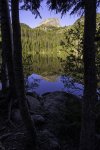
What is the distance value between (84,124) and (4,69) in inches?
293

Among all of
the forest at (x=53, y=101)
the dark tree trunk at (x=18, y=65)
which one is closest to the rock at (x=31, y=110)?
the forest at (x=53, y=101)

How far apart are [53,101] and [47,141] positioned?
153 inches

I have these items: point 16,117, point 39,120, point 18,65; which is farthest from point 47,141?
point 18,65

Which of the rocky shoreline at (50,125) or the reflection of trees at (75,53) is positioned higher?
the reflection of trees at (75,53)

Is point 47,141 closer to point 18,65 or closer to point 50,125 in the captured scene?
point 50,125

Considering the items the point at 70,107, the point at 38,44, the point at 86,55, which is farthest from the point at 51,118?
the point at 38,44

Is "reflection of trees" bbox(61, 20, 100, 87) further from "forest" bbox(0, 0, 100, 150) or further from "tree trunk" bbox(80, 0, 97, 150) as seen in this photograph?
"tree trunk" bbox(80, 0, 97, 150)

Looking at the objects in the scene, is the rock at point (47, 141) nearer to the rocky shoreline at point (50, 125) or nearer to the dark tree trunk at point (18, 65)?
the rocky shoreline at point (50, 125)

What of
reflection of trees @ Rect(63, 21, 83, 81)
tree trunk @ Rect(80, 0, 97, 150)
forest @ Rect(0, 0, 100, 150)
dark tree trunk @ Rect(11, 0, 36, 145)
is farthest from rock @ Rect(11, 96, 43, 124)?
reflection of trees @ Rect(63, 21, 83, 81)

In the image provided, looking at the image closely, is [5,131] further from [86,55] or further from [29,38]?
[29,38]

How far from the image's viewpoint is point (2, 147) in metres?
9.02

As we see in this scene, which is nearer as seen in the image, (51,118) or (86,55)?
(86,55)

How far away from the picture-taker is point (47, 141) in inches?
380

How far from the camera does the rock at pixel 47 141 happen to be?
9445 millimetres
